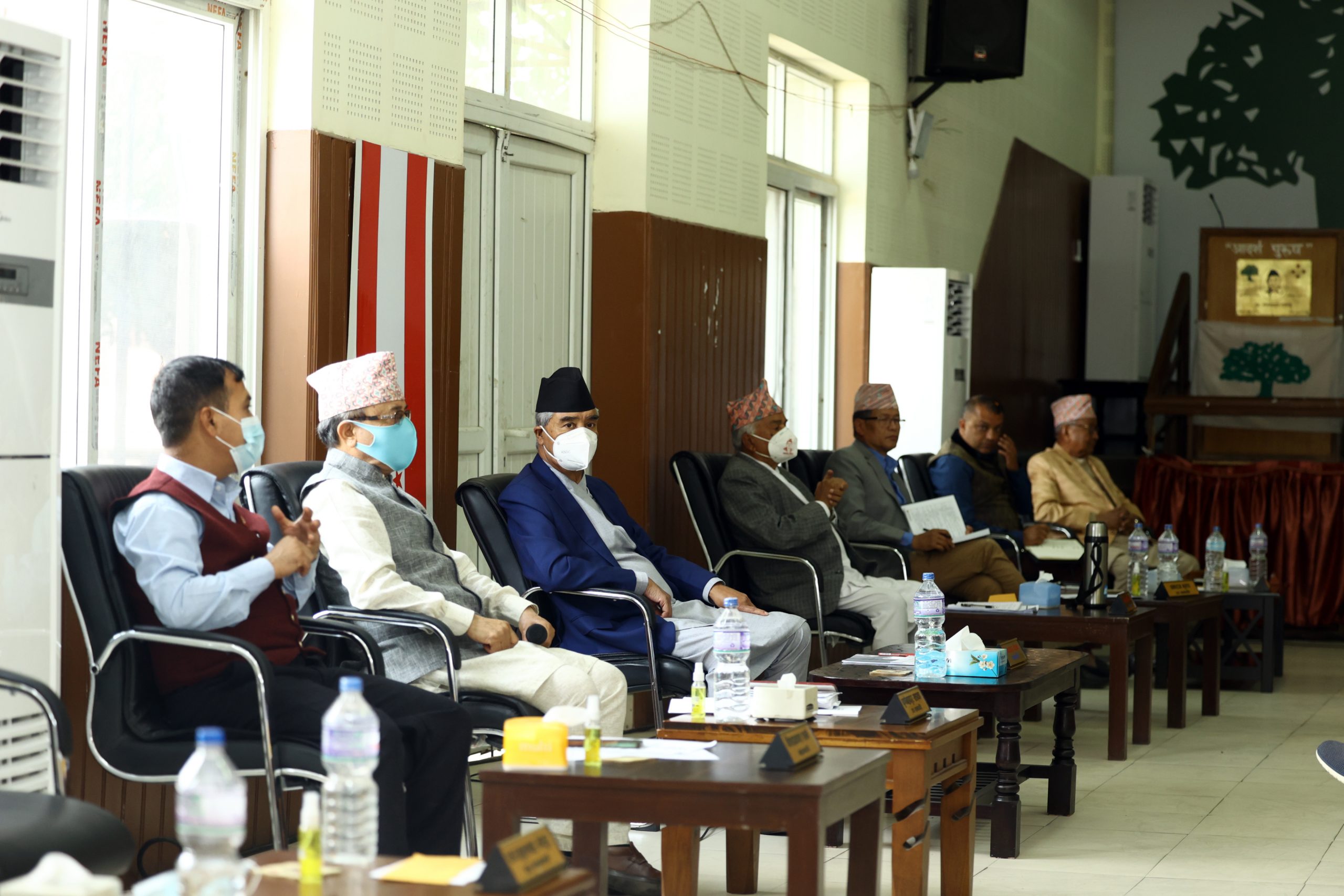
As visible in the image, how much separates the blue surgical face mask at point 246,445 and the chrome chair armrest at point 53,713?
2.22 feet

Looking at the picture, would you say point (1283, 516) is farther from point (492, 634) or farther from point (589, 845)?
point (589, 845)

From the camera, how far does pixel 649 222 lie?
544cm

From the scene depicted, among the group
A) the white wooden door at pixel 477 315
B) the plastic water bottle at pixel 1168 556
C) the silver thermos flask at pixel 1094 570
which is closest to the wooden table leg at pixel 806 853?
the white wooden door at pixel 477 315

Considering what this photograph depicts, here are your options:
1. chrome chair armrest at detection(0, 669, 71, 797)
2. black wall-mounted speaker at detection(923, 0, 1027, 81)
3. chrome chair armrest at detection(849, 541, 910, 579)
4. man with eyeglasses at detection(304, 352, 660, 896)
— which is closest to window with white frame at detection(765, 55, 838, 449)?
black wall-mounted speaker at detection(923, 0, 1027, 81)

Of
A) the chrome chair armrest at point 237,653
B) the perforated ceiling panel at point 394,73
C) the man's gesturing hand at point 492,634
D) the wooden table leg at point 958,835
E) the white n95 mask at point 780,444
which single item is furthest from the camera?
the white n95 mask at point 780,444

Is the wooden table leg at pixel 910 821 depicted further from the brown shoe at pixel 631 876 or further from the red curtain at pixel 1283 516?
the red curtain at pixel 1283 516

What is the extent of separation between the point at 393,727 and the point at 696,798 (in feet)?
2.22

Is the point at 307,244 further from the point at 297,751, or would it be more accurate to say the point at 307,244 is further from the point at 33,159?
A: the point at 297,751

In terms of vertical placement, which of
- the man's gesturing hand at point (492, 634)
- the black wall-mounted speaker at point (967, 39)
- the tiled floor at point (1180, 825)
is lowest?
the tiled floor at point (1180, 825)

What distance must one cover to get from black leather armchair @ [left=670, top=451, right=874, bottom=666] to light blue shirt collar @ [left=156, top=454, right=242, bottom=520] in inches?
85.3

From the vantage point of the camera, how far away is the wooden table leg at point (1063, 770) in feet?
14.2

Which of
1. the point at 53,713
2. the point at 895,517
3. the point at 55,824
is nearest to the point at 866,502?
the point at 895,517

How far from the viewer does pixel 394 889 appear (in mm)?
1847

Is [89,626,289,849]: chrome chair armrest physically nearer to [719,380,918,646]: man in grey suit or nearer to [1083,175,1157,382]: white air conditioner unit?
[719,380,918,646]: man in grey suit
